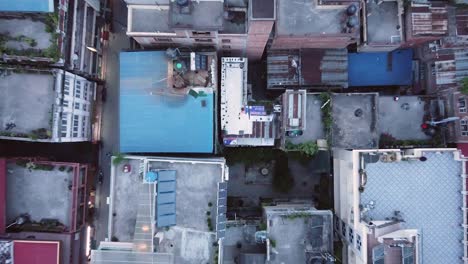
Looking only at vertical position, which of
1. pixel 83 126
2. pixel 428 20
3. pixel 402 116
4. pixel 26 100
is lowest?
pixel 83 126

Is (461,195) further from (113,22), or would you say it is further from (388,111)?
(113,22)

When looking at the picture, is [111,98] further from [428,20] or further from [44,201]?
[428,20]

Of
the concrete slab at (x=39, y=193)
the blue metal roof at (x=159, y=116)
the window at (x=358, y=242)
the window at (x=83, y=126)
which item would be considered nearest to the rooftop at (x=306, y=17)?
the blue metal roof at (x=159, y=116)

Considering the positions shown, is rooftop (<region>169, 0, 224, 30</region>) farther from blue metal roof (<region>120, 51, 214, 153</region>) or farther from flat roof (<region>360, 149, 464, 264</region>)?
flat roof (<region>360, 149, 464, 264</region>)

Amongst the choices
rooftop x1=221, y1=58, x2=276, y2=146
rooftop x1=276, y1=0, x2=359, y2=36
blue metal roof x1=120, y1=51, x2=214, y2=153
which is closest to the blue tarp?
blue metal roof x1=120, y1=51, x2=214, y2=153

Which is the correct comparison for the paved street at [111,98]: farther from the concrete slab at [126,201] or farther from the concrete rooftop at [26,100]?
the concrete rooftop at [26,100]

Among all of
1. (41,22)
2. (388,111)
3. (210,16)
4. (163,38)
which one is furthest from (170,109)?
(388,111)

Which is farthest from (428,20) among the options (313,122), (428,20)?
(313,122)
